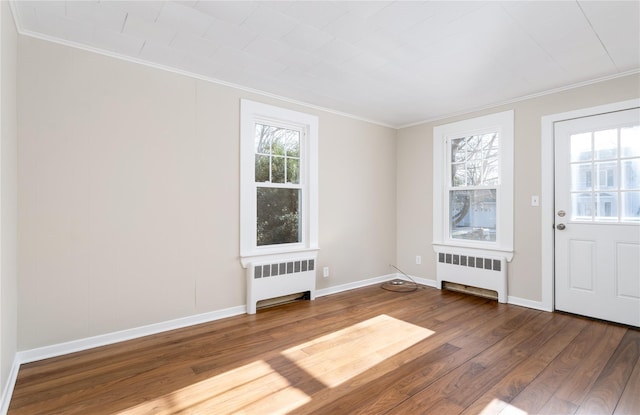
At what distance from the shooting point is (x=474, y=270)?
4109 millimetres

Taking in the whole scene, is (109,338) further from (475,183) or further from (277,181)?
(475,183)

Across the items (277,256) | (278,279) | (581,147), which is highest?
(581,147)

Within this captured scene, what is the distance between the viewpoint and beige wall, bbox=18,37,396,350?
7.77ft

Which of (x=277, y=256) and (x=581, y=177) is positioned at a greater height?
(x=581, y=177)

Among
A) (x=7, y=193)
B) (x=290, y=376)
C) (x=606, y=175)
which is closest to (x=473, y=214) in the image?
(x=606, y=175)

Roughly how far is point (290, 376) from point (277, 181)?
2.22 metres

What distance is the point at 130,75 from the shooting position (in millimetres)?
2758

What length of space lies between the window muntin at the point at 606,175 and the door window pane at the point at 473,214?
2.82 feet

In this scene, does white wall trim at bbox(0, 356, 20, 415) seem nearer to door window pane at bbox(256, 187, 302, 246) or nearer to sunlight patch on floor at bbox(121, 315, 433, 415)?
sunlight patch on floor at bbox(121, 315, 433, 415)

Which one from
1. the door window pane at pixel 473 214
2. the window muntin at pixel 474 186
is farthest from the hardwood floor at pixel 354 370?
the window muntin at pixel 474 186

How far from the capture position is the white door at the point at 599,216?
3.06 metres

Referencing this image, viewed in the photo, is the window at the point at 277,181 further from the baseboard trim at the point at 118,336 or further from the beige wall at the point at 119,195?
the baseboard trim at the point at 118,336

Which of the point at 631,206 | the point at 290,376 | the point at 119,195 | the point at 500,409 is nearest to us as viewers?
the point at 500,409

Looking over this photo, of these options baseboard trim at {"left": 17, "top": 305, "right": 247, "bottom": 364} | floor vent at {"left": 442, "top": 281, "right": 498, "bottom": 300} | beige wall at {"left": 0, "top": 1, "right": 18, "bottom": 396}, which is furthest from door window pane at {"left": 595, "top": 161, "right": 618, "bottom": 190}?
beige wall at {"left": 0, "top": 1, "right": 18, "bottom": 396}
